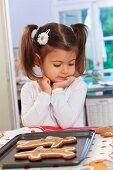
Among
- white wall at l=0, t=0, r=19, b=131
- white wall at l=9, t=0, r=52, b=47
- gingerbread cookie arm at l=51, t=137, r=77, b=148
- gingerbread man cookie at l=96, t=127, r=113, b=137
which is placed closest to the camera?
gingerbread cookie arm at l=51, t=137, r=77, b=148

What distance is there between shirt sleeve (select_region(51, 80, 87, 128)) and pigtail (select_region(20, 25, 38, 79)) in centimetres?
16

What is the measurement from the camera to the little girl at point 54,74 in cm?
125

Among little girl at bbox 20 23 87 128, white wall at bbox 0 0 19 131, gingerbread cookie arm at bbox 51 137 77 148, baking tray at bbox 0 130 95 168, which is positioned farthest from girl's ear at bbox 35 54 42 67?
white wall at bbox 0 0 19 131

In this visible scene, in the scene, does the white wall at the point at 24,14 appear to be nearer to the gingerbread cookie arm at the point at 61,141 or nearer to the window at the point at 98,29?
the window at the point at 98,29

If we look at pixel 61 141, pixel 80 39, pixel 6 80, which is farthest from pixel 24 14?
pixel 61 141

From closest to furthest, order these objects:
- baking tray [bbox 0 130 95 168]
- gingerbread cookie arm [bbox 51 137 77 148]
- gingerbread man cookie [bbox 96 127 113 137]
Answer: baking tray [bbox 0 130 95 168], gingerbread cookie arm [bbox 51 137 77 148], gingerbread man cookie [bbox 96 127 113 137]

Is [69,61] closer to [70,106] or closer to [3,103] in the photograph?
[70,106]

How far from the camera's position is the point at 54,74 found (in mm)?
1275

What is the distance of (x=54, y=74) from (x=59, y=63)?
0.23 feet

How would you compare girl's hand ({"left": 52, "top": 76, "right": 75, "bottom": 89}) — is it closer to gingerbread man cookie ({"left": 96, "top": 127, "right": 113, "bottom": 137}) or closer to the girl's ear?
the girl's ear

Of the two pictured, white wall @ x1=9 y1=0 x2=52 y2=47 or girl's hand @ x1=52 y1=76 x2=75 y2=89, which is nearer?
girl's hand @ x1=52 y1=76 x2=75 y2=89

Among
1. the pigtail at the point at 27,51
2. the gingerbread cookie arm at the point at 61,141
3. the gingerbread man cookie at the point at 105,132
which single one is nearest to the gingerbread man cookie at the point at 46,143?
the gingerbread cookie arm at the point at 61,141

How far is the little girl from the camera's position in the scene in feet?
4.10

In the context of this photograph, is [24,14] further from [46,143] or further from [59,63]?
[46,143]
